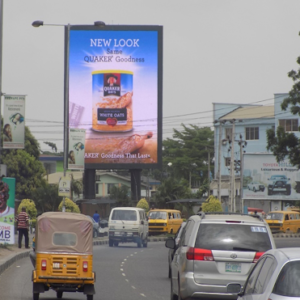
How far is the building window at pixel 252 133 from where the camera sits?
80.4 m

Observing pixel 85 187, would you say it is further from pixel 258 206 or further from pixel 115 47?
pixel 258 206

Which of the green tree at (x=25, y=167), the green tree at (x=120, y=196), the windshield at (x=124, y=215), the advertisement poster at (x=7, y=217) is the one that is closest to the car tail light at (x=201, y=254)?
the advertisement poster at (x=7, y=217)

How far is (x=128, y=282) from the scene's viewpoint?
18.8 metres

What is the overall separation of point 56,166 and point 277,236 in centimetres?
7102

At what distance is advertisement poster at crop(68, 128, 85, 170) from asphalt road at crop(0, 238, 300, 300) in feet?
35.8

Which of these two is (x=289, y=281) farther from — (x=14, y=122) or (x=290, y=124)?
(x=290, y=124)

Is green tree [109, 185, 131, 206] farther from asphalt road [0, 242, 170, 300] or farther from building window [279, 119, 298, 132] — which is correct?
asphalt road [0, 242, 170, 300]

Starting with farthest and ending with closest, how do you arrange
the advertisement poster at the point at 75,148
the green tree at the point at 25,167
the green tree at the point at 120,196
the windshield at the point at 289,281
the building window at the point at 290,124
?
the green tree at the point at 25,167 → the building window at the point at 290,124 → the green tree at the point at 120,196 → the advertisement poster at the point at 75,148 → the windshield at the point at 289,281

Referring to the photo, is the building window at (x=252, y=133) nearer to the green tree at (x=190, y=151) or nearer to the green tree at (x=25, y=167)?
the green tree at (x=190, y=151)

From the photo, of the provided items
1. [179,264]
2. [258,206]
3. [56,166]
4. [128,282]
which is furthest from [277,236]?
[56,166]

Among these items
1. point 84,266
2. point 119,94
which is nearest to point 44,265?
point 84,266

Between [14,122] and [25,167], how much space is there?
5406cm

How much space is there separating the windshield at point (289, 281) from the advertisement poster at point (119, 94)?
52.2 metres

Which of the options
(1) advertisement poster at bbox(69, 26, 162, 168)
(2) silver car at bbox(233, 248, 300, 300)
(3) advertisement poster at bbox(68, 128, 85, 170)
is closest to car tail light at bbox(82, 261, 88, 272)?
(2) silver car at bbox(233, 248, 300, 300)
